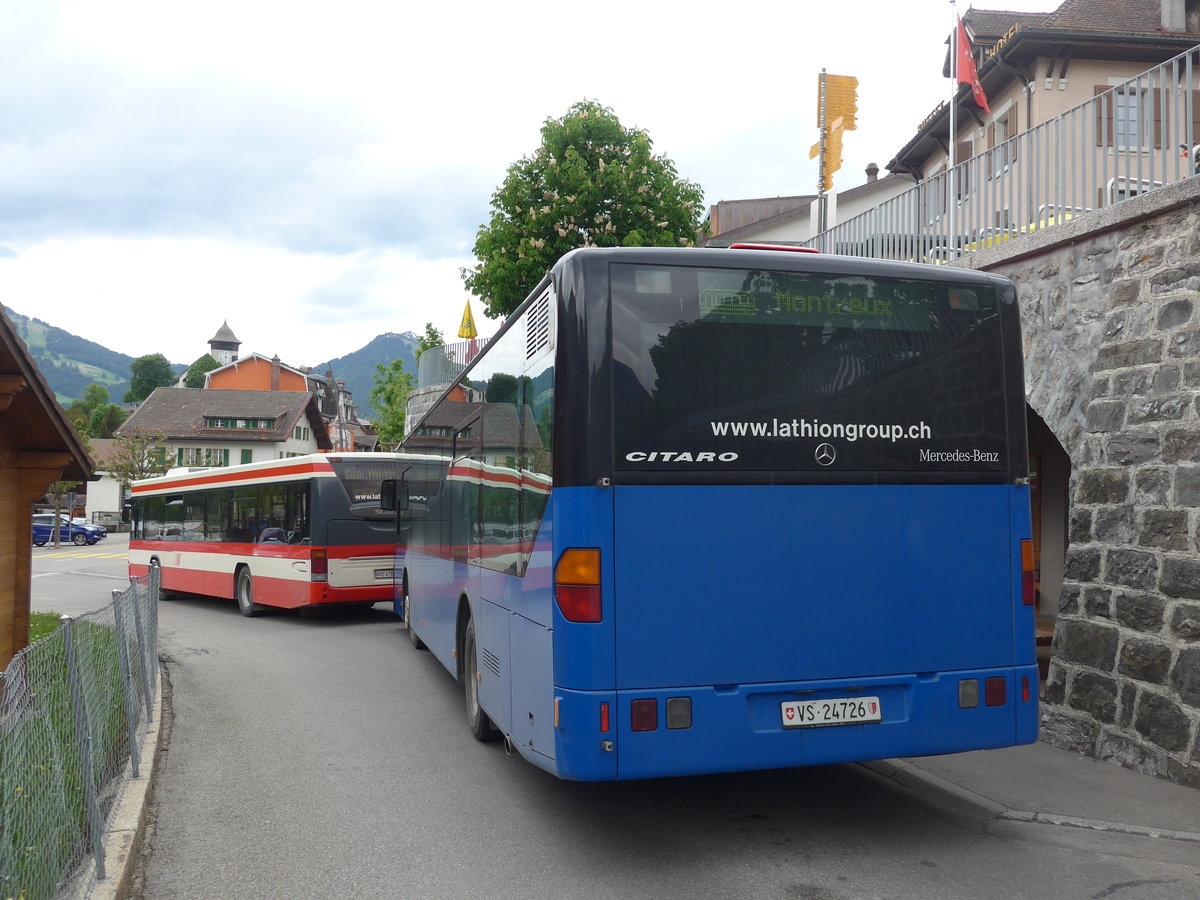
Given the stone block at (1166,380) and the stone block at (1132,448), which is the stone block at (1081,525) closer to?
the stone block at (1132,448)

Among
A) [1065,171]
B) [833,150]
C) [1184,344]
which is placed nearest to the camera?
[1184,344]

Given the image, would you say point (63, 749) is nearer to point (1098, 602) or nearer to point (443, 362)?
point (1098, 602)

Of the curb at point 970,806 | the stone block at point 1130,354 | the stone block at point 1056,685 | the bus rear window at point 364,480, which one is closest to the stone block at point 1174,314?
the stone block at point 1130,354

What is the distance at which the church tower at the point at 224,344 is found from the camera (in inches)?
5920

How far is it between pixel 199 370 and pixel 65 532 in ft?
273

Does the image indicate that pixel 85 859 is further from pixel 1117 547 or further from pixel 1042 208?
pixel 1042 208

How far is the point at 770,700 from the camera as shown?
203 inches

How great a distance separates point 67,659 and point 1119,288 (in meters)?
7.07

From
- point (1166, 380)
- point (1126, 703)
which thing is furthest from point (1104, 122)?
point (1126, 703)

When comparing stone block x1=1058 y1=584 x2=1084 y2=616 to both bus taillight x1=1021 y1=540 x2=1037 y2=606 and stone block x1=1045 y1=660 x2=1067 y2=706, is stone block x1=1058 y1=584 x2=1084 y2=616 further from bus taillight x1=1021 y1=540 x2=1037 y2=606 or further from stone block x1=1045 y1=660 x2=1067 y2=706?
bus taillight x1=1021 y1=540 x2=1037 y2=606

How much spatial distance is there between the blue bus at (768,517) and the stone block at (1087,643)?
1956 millimetres

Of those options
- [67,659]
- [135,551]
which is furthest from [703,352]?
[135,551]

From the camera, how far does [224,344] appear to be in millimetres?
151500

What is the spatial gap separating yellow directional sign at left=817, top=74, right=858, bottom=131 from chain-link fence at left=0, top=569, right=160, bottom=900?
40.1ft
